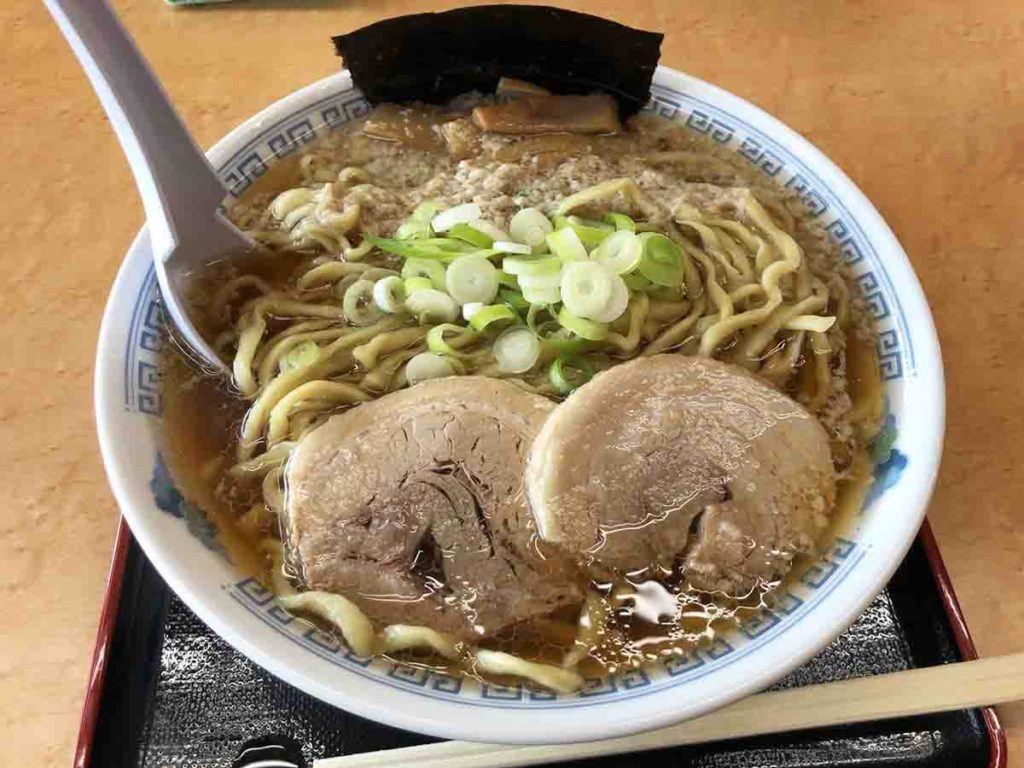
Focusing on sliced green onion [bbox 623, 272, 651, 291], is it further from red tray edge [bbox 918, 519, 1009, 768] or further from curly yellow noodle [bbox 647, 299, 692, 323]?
red tray edge [bbox 918, 519, 1009, 768]

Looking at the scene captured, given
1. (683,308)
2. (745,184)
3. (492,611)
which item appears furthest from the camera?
(745,184)

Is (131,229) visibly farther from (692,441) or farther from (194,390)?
(692,441)

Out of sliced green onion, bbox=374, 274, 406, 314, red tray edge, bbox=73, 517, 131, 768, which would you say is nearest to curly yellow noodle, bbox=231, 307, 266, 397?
sliced green onion, bbox=374, 274, 406, 314

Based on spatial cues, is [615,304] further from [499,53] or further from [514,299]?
[499,53]

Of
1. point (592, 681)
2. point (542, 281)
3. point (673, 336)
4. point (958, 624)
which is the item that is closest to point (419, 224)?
→ point (542, 281)

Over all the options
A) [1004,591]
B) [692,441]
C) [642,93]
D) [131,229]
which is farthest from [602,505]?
[131,229]

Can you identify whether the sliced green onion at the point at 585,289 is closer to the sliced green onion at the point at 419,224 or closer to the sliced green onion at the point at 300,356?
the sliced green onion at the point at 419,224
